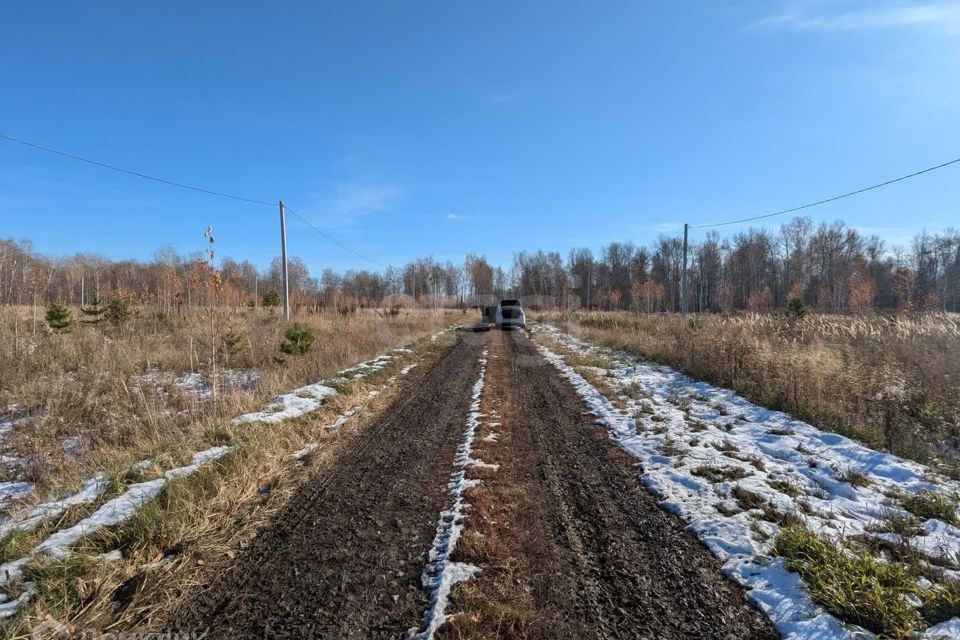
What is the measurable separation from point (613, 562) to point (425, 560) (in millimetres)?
1367

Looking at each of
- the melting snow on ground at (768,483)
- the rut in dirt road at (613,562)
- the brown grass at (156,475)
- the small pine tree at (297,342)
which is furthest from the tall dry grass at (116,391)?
the melting snow on ground at (768,483)

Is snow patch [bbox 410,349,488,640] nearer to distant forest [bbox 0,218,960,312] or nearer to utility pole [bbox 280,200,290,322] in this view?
utility pole [bbox 280,200,290,322]

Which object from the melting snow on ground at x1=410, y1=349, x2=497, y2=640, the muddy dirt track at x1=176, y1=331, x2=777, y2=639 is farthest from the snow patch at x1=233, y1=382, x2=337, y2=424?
the melting snow on ground at x1=410, y1=349, x2=497, y2=640

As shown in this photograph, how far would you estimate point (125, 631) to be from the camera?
7.07ft

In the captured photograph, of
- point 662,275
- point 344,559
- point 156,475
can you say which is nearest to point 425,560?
point 344,559

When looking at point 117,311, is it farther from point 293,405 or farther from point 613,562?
point 613,562

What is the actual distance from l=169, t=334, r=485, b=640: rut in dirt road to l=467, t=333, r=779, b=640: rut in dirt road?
869 mm

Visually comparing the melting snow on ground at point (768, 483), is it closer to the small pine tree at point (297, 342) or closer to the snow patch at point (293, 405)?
the snow patch at point (293, 405)

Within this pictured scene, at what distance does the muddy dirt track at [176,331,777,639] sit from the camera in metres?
2.26

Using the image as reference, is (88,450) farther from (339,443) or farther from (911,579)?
(911,579)

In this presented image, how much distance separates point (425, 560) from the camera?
2.81 metres

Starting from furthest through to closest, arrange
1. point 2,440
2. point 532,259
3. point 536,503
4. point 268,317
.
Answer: point 532,259
point 268,317
point 2,440
point 536,503

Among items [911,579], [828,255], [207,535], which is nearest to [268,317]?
[207,535]

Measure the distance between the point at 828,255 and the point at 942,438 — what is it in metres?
80.2
